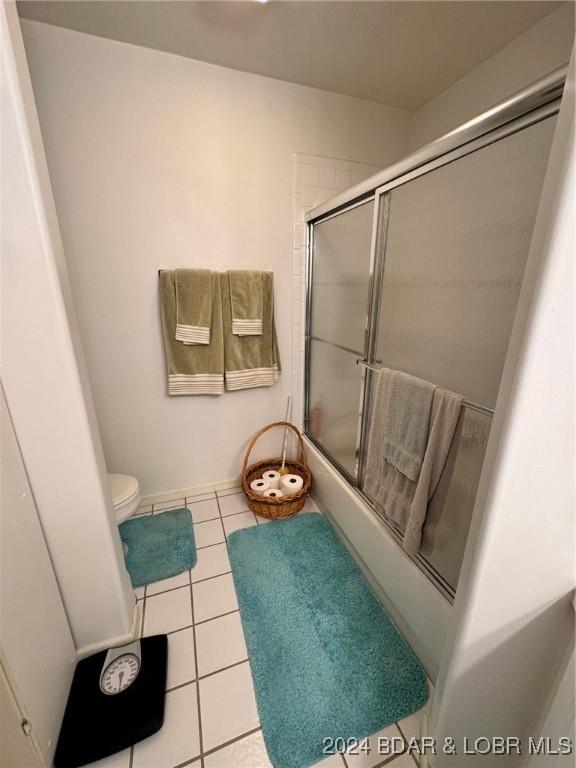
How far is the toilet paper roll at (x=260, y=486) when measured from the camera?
1.84m

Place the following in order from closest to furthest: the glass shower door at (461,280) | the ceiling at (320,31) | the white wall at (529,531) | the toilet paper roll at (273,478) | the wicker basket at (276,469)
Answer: the white wall at (529,531) → the glass shower door at (461,280) → the ceiling at (320,31) → the wicker basket at (276,469) → the toilet paper roll at (273,478)

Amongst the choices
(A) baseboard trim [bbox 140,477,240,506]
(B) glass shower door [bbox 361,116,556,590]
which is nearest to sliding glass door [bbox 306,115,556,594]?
(B) glass shower door [bbox 361,116,556,590]

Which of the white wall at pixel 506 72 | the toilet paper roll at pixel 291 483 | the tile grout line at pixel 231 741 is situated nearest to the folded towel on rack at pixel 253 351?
the toilet paper roll at pixel 291 483

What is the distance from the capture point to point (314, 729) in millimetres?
932

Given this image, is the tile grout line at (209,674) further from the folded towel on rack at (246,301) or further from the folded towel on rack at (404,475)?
the folded towel on rack at (246,301)

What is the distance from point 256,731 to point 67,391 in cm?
116

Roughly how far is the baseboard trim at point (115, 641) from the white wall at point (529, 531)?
105 centimetres

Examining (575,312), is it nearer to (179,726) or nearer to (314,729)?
(314,729)

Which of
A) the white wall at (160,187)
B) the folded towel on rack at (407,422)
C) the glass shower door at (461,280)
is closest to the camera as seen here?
the glass shower door at (461,280)

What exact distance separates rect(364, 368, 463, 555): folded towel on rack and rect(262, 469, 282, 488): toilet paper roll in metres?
0.68

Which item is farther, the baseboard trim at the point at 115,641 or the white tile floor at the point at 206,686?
the baseboard trim at the point at 115,641

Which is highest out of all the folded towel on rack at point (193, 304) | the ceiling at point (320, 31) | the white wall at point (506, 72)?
the ceiling at point (320, 31)

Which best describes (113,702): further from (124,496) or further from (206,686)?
(124,496)

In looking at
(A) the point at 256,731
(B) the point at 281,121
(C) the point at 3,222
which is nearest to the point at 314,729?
(A) the point at 256,731
